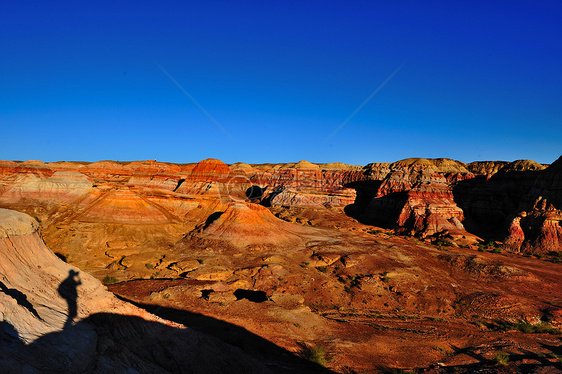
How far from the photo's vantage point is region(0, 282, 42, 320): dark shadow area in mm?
6762

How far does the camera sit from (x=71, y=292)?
909cm

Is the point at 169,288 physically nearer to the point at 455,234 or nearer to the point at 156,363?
the point at 156,363

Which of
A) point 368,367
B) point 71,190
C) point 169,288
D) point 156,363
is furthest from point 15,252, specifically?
point 71,190

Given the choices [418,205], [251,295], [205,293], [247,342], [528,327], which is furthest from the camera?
[418,205]

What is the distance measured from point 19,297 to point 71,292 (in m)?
1.82

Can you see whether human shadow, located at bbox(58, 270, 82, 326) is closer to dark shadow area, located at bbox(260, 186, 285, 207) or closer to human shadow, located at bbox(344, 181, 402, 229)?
human shadow, located at bbox(344, 181, 402, 229)

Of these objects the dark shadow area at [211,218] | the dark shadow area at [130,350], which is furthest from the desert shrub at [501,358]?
the dark shadow area at [211,218]

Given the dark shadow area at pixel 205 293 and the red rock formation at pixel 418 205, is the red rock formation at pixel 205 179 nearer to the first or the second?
the red rock formation at pixel 418 205

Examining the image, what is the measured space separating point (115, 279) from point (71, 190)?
21.7m

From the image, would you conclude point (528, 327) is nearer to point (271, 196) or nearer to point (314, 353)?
point (314, 353)

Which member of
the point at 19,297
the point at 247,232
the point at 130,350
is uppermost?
the point at 19,297

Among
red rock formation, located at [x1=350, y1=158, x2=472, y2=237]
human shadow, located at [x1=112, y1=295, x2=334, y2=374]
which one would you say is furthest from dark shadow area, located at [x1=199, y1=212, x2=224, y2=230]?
red rock formation, located at [x1=350, y1=158, x2=472, y2=237]

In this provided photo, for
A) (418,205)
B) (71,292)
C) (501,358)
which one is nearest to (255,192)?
(418,205)

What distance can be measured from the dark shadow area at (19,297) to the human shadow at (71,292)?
0.83m
